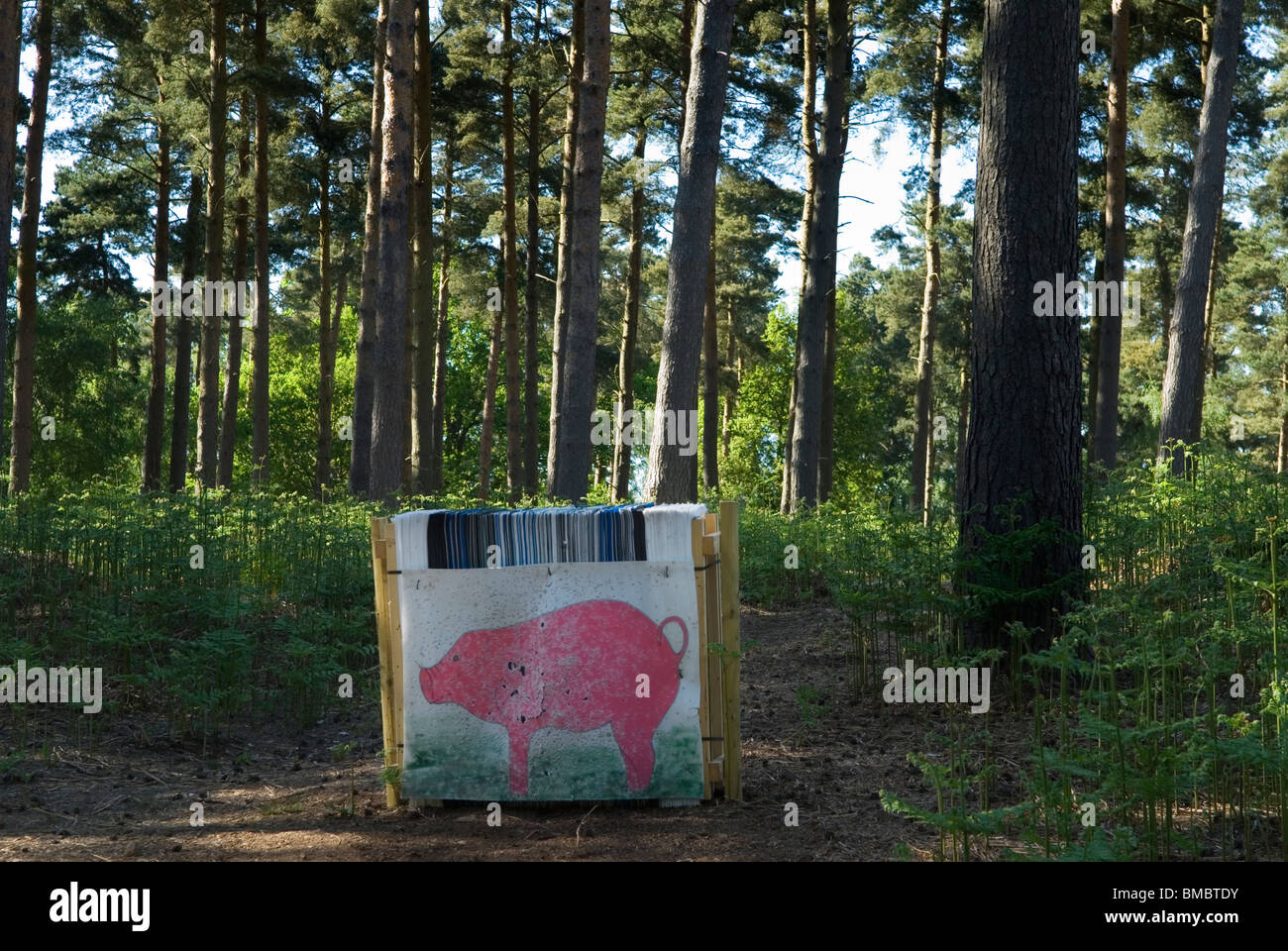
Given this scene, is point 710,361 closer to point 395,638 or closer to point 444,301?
point 444,301

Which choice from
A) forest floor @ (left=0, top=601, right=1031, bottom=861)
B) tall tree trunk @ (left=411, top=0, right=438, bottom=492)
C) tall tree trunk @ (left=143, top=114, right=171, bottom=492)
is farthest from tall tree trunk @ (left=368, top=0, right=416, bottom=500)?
tall tree trunk @ (left=143, top=114, right=171, bottom=492)

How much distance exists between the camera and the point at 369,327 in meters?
16.6

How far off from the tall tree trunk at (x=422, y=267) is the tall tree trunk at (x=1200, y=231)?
468 inches

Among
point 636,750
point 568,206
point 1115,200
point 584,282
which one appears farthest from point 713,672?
point 568,206

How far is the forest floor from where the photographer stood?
4.60 m

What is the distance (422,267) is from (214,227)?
11.6ft

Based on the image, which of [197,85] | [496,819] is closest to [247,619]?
[496,819]

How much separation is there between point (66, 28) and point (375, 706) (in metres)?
14.9

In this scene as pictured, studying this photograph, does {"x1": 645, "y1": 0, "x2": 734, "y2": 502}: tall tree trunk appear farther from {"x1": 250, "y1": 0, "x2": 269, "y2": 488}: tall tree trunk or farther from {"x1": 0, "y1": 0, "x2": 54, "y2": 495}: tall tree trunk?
{"x1": 0, "y1": 0, "x2": 54, "y2": 495}: tall tree trunk

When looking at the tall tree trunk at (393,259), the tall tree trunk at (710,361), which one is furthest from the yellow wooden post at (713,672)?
the tall tree trunk at (710,361)

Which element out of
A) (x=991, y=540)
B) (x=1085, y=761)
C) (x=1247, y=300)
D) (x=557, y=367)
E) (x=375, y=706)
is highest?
(x=1247, y=300)

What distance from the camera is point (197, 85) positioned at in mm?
19375
